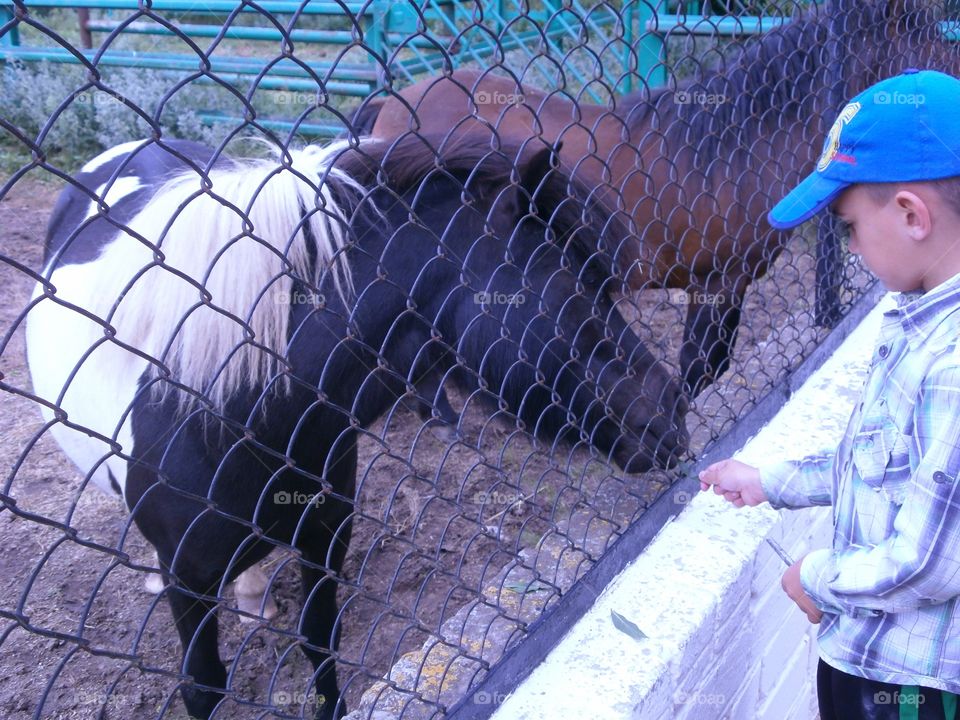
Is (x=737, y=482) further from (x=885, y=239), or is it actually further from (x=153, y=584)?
(x=153, y=584)

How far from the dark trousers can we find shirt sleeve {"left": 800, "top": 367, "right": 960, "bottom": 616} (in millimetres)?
237

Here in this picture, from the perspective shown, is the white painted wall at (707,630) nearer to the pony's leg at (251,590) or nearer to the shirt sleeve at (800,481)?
the shirt sleeve at (800,481)

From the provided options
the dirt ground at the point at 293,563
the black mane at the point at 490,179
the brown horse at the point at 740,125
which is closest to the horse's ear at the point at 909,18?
the brown horse at the point at 740,125

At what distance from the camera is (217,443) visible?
1.96 meters

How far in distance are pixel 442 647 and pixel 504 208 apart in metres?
1.12

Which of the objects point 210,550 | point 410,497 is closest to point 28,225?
point 410,497

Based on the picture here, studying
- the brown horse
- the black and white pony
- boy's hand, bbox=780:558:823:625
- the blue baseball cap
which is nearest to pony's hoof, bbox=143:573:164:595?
the black and white pony

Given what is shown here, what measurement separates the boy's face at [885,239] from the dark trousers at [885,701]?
753 mm

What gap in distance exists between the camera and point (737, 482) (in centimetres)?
181

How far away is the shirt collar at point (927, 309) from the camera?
4.10 ft

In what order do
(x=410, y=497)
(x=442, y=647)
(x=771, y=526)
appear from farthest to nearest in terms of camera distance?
(x=410, y=497) < (x=771, y=526) < (x=442, y=647)

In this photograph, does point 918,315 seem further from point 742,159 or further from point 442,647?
point 742,159

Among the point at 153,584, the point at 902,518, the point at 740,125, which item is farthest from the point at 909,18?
the point at 153,584

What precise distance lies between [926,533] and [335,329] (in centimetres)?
132
